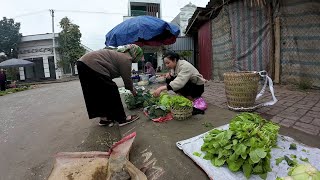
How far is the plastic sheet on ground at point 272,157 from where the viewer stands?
6.44 ft

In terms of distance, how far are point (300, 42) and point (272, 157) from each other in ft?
14.8

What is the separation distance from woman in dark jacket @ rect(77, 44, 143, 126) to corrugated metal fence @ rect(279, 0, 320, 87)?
165 inches

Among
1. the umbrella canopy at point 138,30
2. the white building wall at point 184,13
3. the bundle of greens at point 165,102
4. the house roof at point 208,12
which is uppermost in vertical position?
the white building wall at point 184,13

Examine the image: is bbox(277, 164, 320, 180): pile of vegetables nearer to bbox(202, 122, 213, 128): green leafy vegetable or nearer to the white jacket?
bbox(202, 122, 213, 128): green leafy vegetable

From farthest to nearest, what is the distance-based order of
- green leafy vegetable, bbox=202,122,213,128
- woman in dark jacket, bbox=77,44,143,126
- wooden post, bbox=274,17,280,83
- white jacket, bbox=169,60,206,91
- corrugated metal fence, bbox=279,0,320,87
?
wooden post, bbox=274,17,280,83 < corrugated metal fence, bbox=279,0,320,87 < white jacket, bbox=169,60,206,91 < woman in dark jacket, bbox=77,44,143,126 < green leafy vegetable, bbox=202,122,213,128

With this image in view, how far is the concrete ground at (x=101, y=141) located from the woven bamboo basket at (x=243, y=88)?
25 cm

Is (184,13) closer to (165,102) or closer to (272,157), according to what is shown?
(165,102)

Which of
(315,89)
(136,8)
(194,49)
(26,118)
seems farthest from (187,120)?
(136,8)

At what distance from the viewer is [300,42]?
5.63 metres

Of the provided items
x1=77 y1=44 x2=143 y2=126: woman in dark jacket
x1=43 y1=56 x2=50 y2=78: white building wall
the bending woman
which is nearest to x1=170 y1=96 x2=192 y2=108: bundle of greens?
the bending woman

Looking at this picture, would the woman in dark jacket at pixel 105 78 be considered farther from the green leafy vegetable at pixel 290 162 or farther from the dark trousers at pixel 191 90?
the green leafy vegetable at pixel 290 162

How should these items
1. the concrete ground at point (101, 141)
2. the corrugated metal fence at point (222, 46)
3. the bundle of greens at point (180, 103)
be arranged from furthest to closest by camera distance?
the corrugated metal fence at point (222, 46) → the bundle of greens at point (180, 103) → the concrete ground at point (101, 141)

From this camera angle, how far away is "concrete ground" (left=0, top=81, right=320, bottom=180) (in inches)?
94.8

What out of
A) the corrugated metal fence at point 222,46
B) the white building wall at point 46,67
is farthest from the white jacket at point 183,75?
the white building wall at point 46,67
